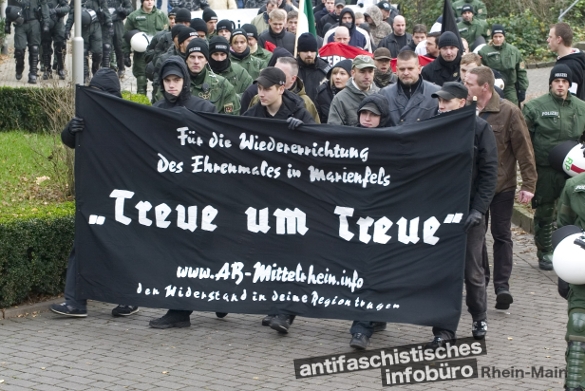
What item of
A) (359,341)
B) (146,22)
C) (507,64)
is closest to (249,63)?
(507,64)

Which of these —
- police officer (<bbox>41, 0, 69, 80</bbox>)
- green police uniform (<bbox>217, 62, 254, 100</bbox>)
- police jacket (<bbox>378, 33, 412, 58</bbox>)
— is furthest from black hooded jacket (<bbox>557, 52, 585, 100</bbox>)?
police officer (<bbox>41, 0, 69, 80</bbox>)

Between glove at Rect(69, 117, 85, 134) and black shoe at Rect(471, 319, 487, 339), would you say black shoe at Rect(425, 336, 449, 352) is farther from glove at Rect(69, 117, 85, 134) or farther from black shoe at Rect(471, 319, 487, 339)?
glove at Rect(69, 117, 85, 134)

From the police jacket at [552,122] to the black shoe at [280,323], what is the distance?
3786mm

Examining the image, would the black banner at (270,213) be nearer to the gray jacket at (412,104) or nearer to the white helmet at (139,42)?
the gray jacket at (412,104)

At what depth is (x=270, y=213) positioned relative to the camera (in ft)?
26.7

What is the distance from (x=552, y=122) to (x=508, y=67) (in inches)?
174

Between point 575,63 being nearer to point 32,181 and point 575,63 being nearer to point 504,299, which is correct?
point 504,299

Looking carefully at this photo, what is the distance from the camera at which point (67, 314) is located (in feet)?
28.1

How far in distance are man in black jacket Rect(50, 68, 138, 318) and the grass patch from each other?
2.55 feet

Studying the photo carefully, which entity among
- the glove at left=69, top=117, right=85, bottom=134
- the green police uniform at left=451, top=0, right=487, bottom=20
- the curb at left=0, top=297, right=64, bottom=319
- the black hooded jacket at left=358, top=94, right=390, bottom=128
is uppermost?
the green police uniform at left=451, top=0, right=487, bottom=20

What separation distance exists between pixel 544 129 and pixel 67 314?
16.8 feet

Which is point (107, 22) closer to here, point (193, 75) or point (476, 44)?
point (476, 44)

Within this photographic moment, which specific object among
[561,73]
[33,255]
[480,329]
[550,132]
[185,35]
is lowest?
[480,329]

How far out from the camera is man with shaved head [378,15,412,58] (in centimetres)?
1711
